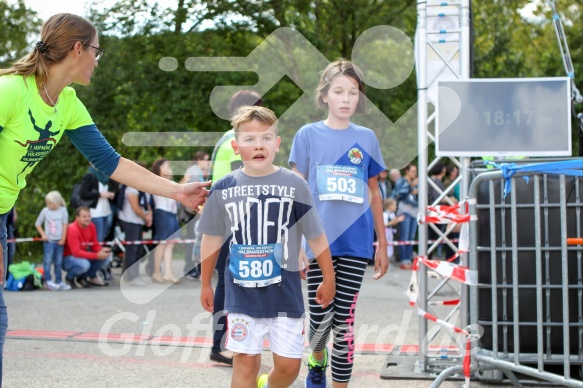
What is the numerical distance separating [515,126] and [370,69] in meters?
12.0

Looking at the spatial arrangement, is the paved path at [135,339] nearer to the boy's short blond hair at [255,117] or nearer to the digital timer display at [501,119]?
the digital timer display at [501,119]

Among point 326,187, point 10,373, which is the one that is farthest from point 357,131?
point 10,373

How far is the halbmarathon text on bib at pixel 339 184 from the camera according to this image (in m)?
4.60

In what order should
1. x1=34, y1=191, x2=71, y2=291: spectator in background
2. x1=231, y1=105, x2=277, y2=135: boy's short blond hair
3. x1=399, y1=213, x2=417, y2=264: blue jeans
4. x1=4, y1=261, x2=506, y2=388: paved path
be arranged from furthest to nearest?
x1=399, y1=213, x2=417, y2=264: blue jeans
x1=34, y1=191, x2=71, y2=291: spectator in background
x1=4, y1=261, x2=506, y2=388: paved path
x1=231, y1=105, x2=277, y2=135: boy's short blond hair

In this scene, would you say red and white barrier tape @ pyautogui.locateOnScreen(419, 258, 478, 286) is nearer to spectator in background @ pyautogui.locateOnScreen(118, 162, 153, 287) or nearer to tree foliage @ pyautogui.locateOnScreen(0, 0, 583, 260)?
spectator in background @ pyautogui.locateOnScreen(118, 162, 153, 287)

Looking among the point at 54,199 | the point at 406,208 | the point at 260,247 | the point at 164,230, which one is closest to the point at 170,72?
the point at 406,208

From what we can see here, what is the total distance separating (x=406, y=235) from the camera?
583 inches

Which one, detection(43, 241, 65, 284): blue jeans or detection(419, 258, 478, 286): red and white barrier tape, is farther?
detection(43, 241, 65, 284): blue jeans

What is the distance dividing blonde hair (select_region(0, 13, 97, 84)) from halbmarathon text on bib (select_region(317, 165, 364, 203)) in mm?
1584

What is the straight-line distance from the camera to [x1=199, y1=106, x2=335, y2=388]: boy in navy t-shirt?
3.99 metres

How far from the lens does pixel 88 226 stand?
11117 mm

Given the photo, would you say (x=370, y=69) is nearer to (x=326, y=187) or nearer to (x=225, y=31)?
(x=225, y=31)

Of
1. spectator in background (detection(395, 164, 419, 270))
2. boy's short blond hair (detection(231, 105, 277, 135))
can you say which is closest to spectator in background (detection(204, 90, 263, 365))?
boy's short blond hair (detection(231, 105, 277, 135))

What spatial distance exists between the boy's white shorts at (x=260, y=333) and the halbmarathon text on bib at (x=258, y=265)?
0.60 feet
